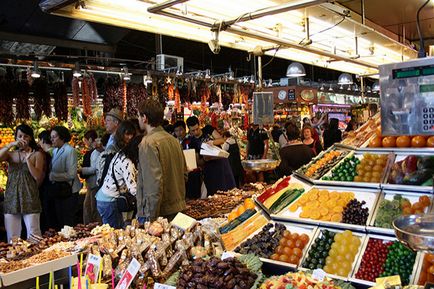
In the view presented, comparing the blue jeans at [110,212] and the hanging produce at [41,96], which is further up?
the hanging produce at [41,96]

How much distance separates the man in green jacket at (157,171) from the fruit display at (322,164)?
1.23m

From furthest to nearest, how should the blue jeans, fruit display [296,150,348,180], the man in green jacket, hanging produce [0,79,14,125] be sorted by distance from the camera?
hanging produce [0,79,14,125], the blue jeans, the man in green jacket, fruit display [296,150,348,180]

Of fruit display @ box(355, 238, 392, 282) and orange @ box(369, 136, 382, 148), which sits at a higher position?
orange @ box(369, 136, 382, 148)

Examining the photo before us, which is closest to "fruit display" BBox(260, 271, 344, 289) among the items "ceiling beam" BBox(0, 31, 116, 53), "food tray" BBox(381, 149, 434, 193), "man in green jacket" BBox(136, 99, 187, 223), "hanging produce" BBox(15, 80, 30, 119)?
"food tray" BBox(381, 149, 434, 193)

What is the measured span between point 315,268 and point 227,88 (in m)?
7.03

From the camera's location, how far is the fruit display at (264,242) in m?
2.95

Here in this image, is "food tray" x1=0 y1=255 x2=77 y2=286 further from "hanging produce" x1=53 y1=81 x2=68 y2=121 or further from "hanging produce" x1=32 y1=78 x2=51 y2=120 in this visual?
"hanging produce" x1=53 y1=81 x2=68 y2=121

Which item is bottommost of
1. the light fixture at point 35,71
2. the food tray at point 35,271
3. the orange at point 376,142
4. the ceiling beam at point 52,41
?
the food tray at point 35,271

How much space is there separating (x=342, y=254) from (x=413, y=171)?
0.79m

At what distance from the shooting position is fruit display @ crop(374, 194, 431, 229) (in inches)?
107

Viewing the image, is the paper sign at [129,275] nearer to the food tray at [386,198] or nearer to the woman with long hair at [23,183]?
the food tray at [386,198]

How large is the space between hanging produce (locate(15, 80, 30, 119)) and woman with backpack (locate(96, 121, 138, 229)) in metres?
2.24

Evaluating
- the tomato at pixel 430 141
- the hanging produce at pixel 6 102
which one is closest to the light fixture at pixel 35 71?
the hanging produce at pixel 6 102

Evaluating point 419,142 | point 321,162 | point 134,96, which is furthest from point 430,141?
point 134,96
